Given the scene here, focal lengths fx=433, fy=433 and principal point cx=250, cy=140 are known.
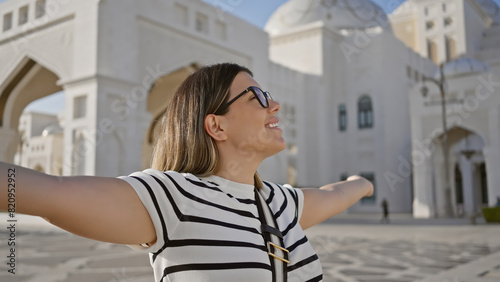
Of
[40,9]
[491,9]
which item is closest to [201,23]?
[40,9]

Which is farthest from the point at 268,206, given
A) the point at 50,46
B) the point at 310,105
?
the point at 310,105


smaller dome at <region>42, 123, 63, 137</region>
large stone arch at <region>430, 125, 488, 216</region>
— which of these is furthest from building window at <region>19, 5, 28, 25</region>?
large stone arch at <region>430, 125, 488, 216</region>

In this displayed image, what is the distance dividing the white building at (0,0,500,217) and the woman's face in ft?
46.0

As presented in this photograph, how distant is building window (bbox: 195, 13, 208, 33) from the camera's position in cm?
1894

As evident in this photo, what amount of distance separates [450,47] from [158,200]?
4128 centimetres

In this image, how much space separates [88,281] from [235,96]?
15.1 feet

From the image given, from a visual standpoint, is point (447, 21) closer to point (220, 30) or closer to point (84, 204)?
point (220, 30)

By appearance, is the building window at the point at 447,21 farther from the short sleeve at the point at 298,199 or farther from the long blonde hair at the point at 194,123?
the long blonde hair at the point at 194,123

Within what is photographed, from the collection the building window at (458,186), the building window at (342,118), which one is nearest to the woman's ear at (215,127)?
the building window at (342,118)

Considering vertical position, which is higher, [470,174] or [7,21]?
[7,21]

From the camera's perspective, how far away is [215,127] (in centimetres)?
129

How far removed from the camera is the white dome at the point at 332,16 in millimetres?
33906

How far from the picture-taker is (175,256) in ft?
3.63

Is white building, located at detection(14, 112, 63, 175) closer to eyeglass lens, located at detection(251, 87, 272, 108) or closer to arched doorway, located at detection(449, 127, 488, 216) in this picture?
arched doorway, located at detection(449, 127, 488, 216)
